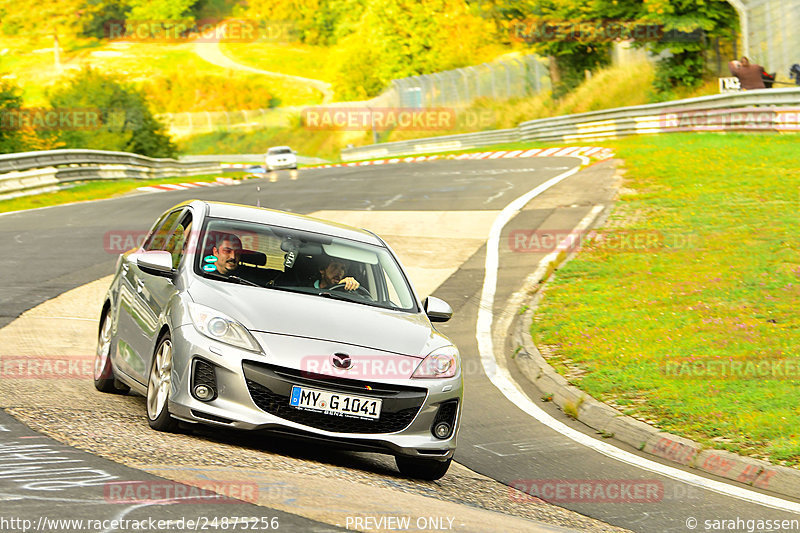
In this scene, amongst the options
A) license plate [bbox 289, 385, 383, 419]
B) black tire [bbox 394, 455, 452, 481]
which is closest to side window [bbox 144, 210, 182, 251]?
license plate [bbox 289, 385, 383, 419]

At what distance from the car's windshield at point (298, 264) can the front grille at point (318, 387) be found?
1.17m

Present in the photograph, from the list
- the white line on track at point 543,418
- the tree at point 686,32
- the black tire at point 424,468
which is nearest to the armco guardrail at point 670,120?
the tree at point 686,32

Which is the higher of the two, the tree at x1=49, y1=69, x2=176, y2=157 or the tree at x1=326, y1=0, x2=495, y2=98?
the tree at x1=326, y1=0, x2=495, y2=98

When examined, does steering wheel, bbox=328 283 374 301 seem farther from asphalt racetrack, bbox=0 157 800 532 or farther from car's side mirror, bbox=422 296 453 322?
asphalt racetrack, bbox=0 157 800 532

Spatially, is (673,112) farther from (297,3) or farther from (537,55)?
(297,3)

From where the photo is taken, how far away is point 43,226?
20.5 metres

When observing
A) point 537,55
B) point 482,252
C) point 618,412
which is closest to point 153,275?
point 618,412

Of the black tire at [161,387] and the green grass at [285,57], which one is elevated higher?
the green grass at [285,57]

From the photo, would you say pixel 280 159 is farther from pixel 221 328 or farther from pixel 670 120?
pixel 221 328

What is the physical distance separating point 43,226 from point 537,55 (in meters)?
42.9

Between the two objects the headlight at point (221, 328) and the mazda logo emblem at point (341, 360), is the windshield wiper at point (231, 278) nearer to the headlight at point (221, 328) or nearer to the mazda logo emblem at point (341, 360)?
the headlight at point (221, 328)

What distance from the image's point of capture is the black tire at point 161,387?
6.80 m

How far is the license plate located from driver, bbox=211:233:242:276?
1.50 meters

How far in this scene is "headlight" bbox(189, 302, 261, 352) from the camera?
261 inches
